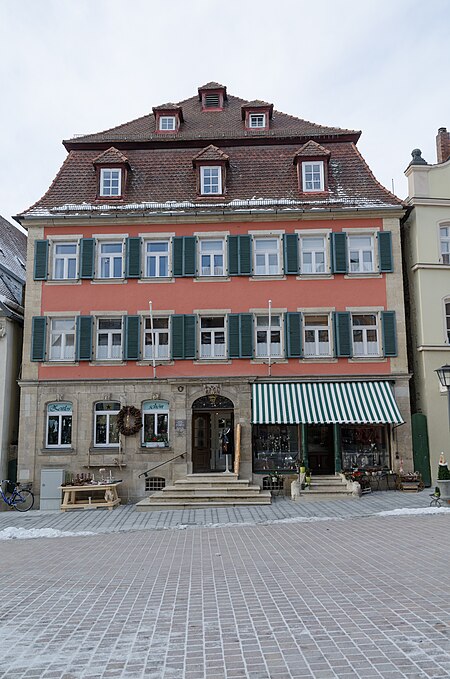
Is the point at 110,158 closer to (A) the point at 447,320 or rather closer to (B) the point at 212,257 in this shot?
(B) the point at 212,257

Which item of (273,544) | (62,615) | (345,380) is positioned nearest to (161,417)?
(345,380)

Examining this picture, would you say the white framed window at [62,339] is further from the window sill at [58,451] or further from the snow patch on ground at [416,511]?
the snow patch on ground at [416,511]

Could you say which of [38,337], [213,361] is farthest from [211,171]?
[38,337]

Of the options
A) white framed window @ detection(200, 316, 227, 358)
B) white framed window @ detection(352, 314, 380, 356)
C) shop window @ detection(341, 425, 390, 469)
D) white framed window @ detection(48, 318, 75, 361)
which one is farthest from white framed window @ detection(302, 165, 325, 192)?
white framed window @ detection(48, 318, 75, 361)

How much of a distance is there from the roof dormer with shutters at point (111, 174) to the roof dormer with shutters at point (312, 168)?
6.66 meters

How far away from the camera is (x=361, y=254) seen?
2262 centimetres

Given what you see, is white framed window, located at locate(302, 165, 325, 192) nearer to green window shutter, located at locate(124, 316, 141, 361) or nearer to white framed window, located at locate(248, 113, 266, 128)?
white framed window, located at locate(248, 113, 266, 128)

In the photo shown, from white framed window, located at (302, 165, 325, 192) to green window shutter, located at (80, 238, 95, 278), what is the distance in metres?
8.32

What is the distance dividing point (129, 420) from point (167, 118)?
13.1 meters

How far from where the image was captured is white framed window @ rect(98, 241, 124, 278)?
22.7 meters

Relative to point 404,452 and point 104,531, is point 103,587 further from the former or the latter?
point 404,452

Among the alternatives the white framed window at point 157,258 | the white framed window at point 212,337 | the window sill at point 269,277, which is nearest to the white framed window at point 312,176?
the window sill at point 269,277

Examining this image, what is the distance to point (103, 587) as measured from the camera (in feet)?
30.2

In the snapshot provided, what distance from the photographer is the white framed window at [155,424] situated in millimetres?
21625
